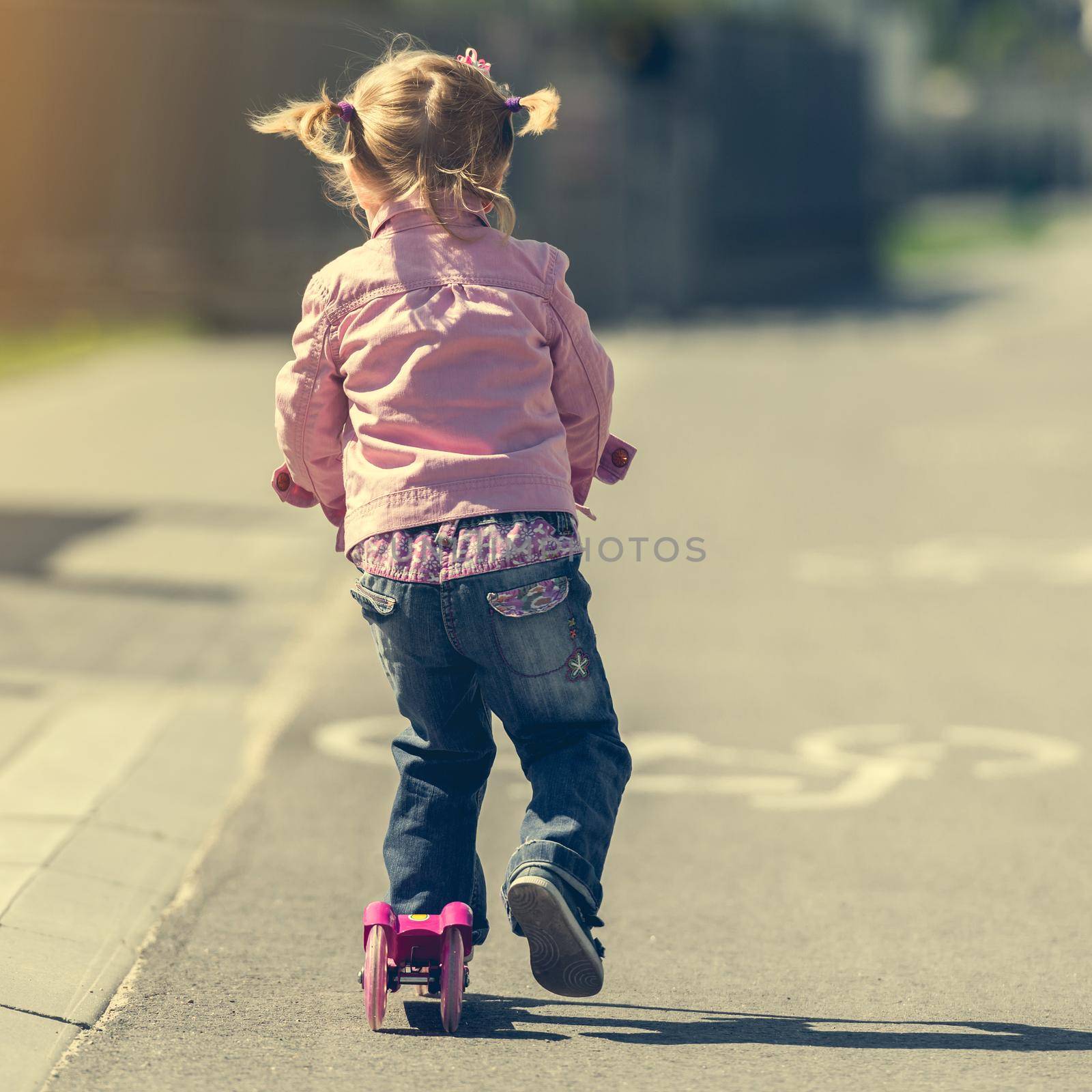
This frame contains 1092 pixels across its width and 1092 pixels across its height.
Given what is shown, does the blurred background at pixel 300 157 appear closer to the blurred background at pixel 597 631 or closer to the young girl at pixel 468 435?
the blurred background at pixel 597 631

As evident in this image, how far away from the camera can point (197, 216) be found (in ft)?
76.5

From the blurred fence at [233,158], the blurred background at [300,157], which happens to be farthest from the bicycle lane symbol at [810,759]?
the blurred fence at [233,158]

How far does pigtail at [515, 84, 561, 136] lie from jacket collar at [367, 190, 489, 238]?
15cm

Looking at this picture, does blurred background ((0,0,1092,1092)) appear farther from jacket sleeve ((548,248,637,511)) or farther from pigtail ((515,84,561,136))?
pigtail ((515,84,561,136))

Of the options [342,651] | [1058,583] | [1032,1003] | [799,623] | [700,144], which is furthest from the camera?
[700,144]

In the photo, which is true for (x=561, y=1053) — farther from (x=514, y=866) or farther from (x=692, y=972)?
(x=692, y=972)

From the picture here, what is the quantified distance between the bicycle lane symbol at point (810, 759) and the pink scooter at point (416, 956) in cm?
178

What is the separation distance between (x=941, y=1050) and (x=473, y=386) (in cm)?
142

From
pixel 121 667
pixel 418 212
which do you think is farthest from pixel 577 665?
pixel 121 667

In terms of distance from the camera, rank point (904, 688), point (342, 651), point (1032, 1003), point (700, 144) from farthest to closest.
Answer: point (700, 144)
point (342, 651)
point (904, 688)
point (1032, 1003)

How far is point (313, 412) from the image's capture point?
3666 millimetres

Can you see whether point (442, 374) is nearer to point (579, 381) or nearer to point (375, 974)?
point (579, 381)

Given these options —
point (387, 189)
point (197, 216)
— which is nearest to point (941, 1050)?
point (387, 189)

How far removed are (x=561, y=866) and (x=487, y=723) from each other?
370 millimetres
